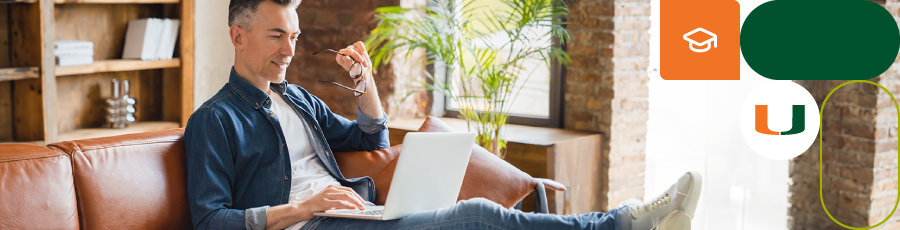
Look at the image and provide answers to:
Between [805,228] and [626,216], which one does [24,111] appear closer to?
[626,216]

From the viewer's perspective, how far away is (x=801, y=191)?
3.02 meters

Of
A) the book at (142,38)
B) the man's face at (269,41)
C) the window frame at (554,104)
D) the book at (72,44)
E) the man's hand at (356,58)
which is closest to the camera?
the man's face at (269,41)

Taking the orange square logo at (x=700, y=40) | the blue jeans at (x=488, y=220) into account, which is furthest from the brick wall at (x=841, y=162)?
the blue jeans at (x=488, y=220)

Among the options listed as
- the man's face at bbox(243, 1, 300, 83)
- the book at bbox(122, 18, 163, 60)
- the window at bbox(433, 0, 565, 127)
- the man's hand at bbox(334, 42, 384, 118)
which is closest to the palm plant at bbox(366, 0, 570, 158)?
the window at bbox(433, 0, 565, 127)

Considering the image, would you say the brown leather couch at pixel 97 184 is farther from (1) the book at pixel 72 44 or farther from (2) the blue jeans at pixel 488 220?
(1) the book at pixel 72 44

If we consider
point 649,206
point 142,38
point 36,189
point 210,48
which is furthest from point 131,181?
point 210,48

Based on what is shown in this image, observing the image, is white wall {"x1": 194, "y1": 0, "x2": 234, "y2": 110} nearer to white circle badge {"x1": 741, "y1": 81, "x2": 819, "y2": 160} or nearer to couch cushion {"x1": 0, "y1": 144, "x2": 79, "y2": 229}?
couch cushion {"x1": 0, "y1": 144, "x2": 79, "y2": 229}

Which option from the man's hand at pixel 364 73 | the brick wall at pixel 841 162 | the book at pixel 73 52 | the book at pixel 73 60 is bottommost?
the brick wall at pixel 841 162

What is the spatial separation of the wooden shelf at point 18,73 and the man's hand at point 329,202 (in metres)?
1.66

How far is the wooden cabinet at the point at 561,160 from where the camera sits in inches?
114

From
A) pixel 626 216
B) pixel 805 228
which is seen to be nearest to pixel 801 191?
pixel 805 228

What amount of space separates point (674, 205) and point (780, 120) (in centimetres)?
168

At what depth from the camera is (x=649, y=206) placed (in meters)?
1.54

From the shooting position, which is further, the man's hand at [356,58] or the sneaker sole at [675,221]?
the man's hand at [356,58]
